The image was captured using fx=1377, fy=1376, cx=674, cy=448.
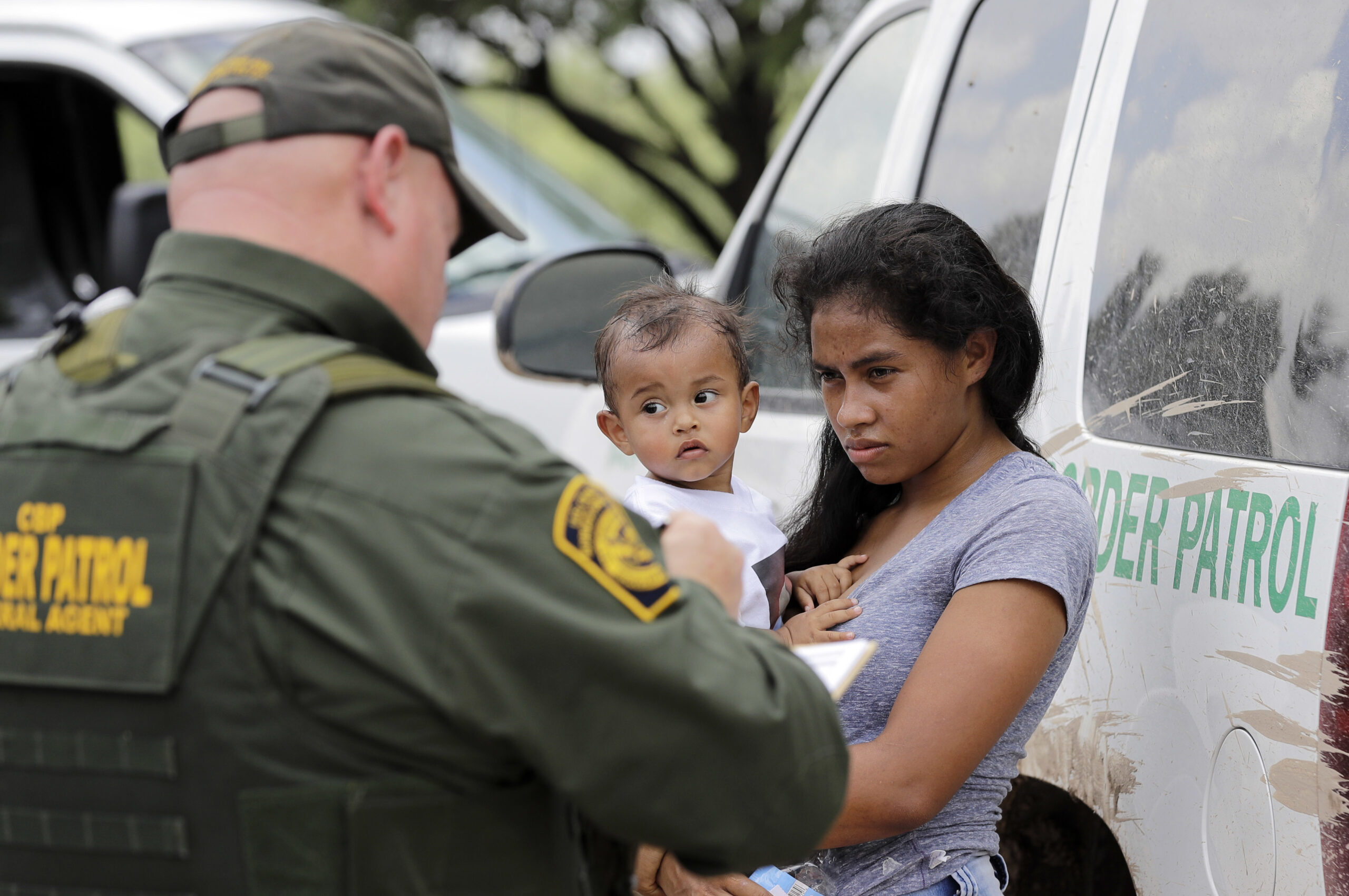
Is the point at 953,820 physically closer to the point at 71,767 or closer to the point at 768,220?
the point at 71,767

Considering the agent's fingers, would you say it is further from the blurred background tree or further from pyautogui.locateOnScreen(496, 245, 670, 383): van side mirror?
the blurred background tree

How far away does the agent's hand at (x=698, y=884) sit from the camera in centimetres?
200

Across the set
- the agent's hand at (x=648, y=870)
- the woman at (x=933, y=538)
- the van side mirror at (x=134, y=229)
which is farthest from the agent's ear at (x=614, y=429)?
the van side mirror at (x=134, y=229)

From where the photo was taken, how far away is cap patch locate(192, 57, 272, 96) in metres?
1.44

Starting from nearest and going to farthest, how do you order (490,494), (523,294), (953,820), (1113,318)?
(490,494), (953,820), (1113,318), (523,294)

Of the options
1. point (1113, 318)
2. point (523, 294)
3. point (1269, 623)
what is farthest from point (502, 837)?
point (523, 294)

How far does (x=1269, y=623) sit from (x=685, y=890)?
92cm

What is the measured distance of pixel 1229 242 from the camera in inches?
74.2

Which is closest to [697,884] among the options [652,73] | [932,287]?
[932,287]

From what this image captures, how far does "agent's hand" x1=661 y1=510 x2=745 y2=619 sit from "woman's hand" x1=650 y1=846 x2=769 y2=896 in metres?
0.64

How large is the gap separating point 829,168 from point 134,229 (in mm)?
2941

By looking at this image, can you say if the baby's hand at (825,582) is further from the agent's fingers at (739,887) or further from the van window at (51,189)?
the van window at (51,189)

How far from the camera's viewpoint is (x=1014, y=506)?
1.96 meters

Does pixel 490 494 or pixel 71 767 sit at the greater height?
pixel 490 494
